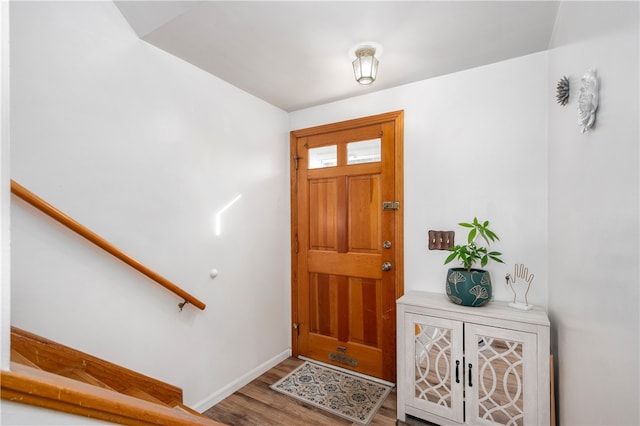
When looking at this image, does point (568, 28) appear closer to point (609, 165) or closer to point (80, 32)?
point (609, 165)

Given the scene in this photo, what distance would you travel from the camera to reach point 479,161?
2.14m

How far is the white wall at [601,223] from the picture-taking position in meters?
0.73

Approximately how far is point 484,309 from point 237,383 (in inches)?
Result: 75.2

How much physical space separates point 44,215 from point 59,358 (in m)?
0.65

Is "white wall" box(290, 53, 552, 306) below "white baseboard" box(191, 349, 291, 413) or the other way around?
the other way around

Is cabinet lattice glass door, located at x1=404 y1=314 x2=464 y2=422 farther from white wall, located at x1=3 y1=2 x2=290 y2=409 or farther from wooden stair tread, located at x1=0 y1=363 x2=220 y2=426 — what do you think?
wooden stair tread, located at x1=0 y1=363 x2=220 y2=426

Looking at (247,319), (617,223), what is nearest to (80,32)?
(247,319)

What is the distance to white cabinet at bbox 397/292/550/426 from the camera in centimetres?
165

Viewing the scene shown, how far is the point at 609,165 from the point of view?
0.87 m

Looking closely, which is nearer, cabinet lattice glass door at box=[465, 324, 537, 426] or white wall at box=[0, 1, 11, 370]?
white wall at box=[0, 1, 11, 370]

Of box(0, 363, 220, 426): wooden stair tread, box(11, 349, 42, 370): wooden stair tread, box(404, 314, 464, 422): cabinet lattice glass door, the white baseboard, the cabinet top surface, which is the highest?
box(0, 363, 220, 426): wooden stair tread

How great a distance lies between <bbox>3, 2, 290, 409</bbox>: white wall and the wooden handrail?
0.29 ft

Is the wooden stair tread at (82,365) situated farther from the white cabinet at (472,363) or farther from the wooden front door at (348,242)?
the white cabinet at (472,363)

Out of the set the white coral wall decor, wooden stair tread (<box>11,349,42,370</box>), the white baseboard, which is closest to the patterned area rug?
the white baseboard
